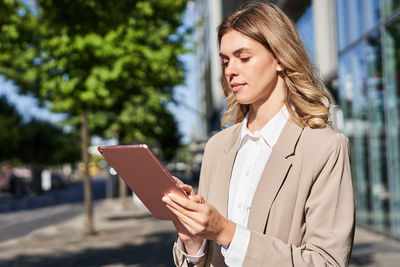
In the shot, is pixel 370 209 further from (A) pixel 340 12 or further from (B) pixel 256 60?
(B) pixel 256 60

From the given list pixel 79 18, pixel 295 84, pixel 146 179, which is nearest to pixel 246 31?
pixel 295 84

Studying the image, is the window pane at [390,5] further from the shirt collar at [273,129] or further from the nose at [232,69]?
the nose at [232,69]

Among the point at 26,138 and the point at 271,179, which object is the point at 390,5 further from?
the point at 26,138

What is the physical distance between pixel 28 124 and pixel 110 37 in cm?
2944

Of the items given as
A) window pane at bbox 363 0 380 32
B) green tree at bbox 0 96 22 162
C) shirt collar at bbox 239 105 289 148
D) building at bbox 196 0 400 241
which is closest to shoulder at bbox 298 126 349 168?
shirt collar at bbox 239 105 289 148

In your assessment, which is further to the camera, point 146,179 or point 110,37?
point 110,37

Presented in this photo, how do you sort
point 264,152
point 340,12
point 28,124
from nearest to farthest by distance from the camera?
point 264,152
point 340,12
point 28,124

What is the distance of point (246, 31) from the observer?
5.55ft

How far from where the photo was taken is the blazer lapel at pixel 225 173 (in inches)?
71.7

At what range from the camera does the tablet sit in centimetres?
148

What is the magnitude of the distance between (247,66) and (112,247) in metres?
8.66

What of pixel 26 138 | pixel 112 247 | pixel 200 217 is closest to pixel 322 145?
pixel 200 217

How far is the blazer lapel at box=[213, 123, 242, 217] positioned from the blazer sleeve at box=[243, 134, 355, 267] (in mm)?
295

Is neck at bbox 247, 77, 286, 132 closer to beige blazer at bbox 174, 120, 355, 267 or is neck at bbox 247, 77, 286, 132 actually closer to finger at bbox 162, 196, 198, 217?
beige blazer at bbox 174, 120, 355, 267
